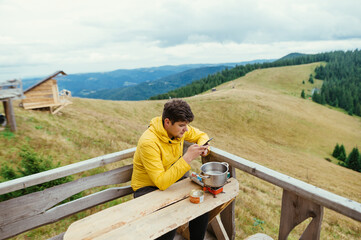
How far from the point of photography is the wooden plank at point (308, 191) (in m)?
1.98

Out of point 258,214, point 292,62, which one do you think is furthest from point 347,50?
point 258,214

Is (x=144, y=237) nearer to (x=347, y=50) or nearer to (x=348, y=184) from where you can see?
(x=348, y=184)

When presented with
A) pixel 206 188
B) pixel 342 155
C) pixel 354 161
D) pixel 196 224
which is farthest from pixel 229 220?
pixel 354 161

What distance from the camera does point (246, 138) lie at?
3441cm

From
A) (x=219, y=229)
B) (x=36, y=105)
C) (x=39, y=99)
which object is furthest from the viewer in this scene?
(x=39, y=99)

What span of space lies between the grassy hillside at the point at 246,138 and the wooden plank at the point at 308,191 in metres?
2.52

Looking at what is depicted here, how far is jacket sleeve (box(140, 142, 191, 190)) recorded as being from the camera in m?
2.80

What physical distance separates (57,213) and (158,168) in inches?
59.9

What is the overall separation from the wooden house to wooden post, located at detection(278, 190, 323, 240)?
735 inches

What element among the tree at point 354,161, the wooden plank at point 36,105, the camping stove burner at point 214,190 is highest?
the camping stove burner at point 214,190

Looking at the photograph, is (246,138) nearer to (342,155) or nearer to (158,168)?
(342,155)

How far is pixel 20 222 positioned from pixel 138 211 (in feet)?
5.17

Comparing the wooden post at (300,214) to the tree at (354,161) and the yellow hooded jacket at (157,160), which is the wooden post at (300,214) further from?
the tree at (354,161)

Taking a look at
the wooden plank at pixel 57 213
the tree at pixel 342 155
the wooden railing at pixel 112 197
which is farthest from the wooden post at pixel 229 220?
the tree at pixel 342 155
